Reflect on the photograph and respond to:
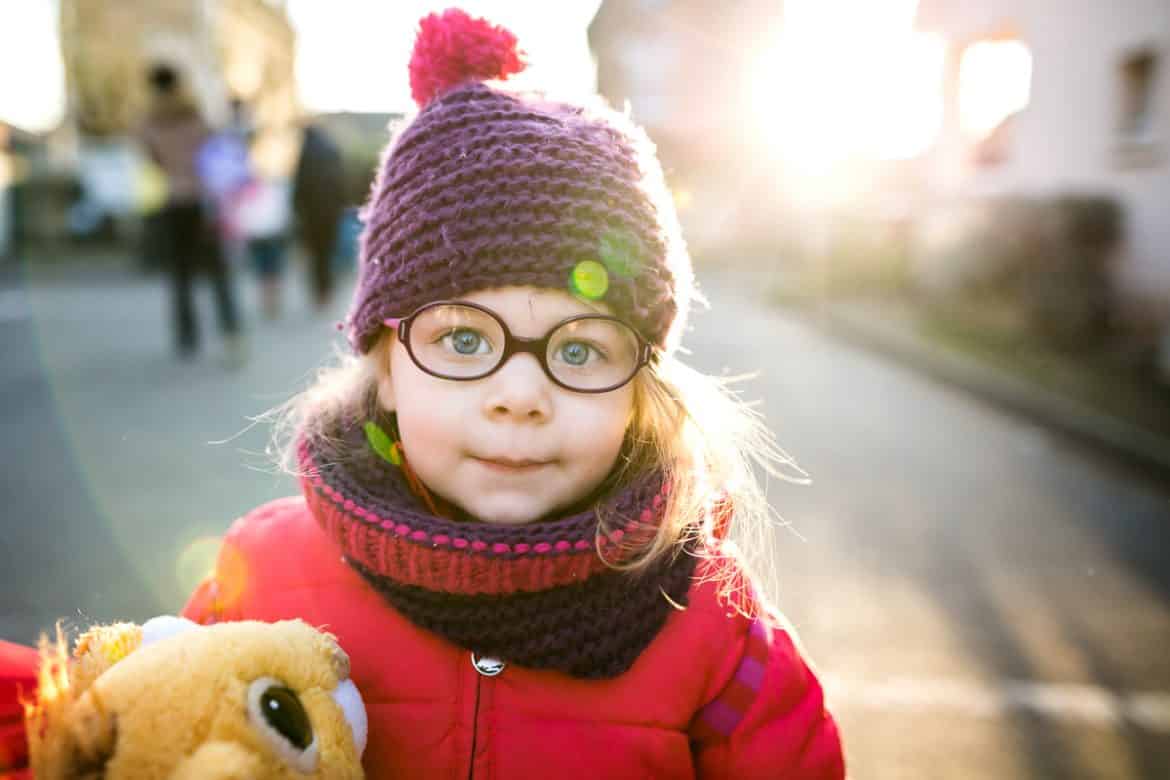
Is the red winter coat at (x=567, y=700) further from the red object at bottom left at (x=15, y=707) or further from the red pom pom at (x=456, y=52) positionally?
the red pom pom at (x=456, y=52)

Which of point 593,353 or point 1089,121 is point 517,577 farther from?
point 1089,121

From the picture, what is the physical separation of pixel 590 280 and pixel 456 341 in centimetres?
24

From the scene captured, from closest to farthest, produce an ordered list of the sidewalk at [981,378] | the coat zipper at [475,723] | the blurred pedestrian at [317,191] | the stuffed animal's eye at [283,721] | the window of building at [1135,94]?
the stuffed animal's eye at [283,721]
the coat zipper at [475,723]
the sidewalk at [981,378]
the window of building at [1135,94]
the blurred pedestrian at [317,191]

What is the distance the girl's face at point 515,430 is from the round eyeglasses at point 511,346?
0.02 m

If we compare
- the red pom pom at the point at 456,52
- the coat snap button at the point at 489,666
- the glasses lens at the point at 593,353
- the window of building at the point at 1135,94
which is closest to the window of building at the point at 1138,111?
the window of building at the point at 1135,94

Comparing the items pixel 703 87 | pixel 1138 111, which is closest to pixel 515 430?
pixel 1138 111

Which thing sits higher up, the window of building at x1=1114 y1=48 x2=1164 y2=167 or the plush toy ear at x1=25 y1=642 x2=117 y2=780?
the window of building at x1=1114 y1=48 x2=1164 y2=167

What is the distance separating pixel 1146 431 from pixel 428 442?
19.3 ft

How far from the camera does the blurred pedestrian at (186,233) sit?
7.73 m

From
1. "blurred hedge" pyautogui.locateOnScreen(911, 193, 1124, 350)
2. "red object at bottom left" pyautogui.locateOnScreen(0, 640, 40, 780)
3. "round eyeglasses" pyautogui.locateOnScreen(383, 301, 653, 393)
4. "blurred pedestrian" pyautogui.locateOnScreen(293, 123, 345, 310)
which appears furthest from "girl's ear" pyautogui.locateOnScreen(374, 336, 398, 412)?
"blurred pedestrian" pyautogui.locateOnScreen(293, 123, 345, 310)

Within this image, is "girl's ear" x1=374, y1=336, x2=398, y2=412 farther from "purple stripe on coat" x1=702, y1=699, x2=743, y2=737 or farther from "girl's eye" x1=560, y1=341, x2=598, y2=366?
"purple stripe on coat" x1=702, y1=699, x2=743, y2=737

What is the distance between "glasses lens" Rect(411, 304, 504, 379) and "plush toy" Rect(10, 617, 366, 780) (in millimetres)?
486

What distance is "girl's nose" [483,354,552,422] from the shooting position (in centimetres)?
153

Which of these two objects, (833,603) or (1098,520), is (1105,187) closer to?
(1098,520)
